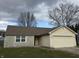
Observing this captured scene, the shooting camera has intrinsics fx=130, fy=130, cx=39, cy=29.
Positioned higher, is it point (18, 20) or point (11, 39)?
point (18, 20)

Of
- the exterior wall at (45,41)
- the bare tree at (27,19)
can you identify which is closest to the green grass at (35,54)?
the exterior wall at (45,41)

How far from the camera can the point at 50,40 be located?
22828mm

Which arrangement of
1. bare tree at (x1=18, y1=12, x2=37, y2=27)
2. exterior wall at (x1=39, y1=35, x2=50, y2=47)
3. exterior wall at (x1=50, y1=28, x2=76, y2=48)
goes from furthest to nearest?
bare tree at (x1=18, y1=12, x2=37, y2=27) < exterior wall at (x1=39, y1=35, x2=50, y2=47) < exterior wall at (x1=50, y1=28, x2=76, y2=48)

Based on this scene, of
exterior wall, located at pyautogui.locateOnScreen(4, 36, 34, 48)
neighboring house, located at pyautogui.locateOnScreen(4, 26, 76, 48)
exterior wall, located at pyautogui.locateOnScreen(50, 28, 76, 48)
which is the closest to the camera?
exterior wall, located at pyautogui.locateOnScreen(50, 28, 76, 48)

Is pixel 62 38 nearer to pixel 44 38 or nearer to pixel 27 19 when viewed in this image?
pixel 44 38

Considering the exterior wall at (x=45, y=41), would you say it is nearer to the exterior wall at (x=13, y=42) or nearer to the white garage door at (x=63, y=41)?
the white garage door at (x=63, y=41)

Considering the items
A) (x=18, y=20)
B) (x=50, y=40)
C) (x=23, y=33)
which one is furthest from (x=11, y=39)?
(x=18, y=20)

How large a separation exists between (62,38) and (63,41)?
1.90 ft

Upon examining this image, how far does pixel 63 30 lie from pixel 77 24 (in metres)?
16.2

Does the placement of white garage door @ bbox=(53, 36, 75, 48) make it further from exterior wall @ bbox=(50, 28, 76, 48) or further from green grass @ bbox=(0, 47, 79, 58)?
green grass @ bbox=(0, 47, 79, 58)

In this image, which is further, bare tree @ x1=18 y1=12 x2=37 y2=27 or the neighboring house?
bare tree @ x1=18 y1=12 x2=37 y2=27

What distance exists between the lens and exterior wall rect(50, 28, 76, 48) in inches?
908

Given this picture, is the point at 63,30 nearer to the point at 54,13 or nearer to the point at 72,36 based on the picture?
the point at 72,36

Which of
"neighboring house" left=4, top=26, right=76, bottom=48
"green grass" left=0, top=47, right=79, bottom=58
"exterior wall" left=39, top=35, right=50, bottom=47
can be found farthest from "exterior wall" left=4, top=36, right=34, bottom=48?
"green grass" left=0, top=47, right=79, bottom=58
